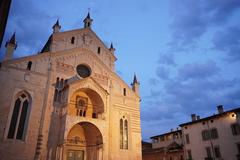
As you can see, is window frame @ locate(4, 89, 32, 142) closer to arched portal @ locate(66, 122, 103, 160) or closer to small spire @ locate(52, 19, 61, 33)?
arched portal @ locate(66, 122, 103, 160)

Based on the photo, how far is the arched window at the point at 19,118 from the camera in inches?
709

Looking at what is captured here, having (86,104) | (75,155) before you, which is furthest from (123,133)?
(75,155)

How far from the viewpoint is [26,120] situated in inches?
744

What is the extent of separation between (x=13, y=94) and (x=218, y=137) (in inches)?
1084

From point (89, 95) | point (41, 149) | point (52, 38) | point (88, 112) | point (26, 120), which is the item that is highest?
point (52, 38)

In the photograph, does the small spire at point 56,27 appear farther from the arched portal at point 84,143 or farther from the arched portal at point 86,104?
the arched portal at point 84,143

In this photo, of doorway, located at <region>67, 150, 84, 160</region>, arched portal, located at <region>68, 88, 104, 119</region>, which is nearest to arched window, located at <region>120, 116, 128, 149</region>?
arched portal, located at <region>68, 88, 104, 119</region>

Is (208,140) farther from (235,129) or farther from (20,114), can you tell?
(20,114)

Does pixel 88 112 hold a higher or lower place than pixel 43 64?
lower

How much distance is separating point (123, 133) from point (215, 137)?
15301 mm

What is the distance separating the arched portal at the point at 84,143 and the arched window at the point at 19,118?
4.83 m

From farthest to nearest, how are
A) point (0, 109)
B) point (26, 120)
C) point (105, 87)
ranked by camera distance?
point (105, 87)
point (26, 120)
point (0, 109)

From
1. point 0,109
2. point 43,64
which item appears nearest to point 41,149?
point 0,109

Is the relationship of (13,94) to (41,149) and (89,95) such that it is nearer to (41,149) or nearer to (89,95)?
(41,149)
